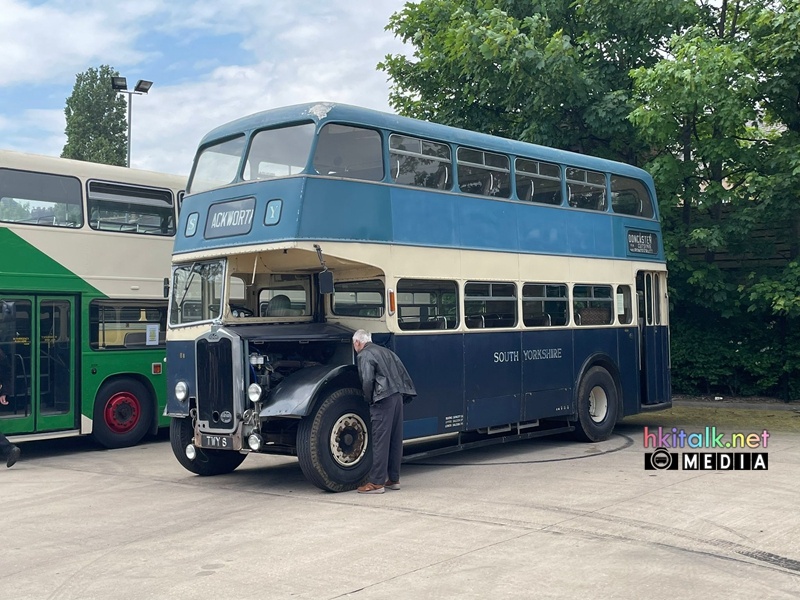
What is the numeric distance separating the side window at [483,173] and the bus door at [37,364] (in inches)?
236

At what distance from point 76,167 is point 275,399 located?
625 centimetres

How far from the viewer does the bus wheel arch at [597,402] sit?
1359 cm

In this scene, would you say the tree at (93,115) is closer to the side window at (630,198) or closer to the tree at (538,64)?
the tree at (538,64)

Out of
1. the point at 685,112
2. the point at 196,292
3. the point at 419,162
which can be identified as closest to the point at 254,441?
the point at 196,292

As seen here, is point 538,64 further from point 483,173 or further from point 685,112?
point 483,173

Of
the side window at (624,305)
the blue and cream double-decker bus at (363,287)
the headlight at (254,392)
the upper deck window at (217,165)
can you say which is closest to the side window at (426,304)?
the blue and cream double-decker bus at (363,287)

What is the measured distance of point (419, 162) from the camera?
11297 millimetres

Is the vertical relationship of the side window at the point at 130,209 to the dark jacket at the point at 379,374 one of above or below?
above

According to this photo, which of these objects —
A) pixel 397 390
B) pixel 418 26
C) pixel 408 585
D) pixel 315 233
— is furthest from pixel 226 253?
pixel 418 26

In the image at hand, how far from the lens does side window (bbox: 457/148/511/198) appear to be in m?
11.9

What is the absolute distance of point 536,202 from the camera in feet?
42.9

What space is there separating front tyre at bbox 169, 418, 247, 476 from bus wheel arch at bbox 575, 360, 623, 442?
507cm

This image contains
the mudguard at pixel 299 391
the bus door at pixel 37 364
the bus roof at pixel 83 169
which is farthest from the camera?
the bus roof at pixel 83 169

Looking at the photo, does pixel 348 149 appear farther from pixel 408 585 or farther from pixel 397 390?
pixel 408 585
